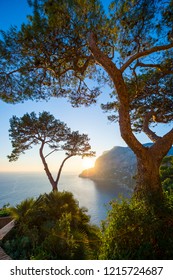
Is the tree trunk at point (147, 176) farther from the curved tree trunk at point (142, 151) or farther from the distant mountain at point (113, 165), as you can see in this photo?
the distant mountain at point (113, 165)

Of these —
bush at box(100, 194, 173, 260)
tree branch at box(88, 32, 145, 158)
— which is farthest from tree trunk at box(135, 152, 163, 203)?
bush at box(100, 194, 173, 260)

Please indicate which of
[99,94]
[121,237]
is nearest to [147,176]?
[121,237]

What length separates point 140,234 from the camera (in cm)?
289

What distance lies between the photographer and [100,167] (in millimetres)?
158750

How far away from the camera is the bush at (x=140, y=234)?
2771 millimetres

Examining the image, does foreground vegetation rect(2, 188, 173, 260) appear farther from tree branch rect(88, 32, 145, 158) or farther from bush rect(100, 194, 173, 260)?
tree branch rect(88, 32, 145, 158)

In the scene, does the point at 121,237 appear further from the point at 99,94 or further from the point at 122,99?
the point at 99,94

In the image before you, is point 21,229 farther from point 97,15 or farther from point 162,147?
point 97,15

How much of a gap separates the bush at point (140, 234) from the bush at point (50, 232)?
41.3 inches

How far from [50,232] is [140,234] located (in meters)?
2.51

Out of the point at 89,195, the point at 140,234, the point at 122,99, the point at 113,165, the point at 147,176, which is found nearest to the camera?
the point at 140,234

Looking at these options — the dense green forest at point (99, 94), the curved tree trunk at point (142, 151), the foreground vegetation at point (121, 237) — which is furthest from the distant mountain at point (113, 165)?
the curved tree trunk at point (142, 151)

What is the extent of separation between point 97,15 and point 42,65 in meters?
2.18

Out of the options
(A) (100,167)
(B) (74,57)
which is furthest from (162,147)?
(A) (100,167)
